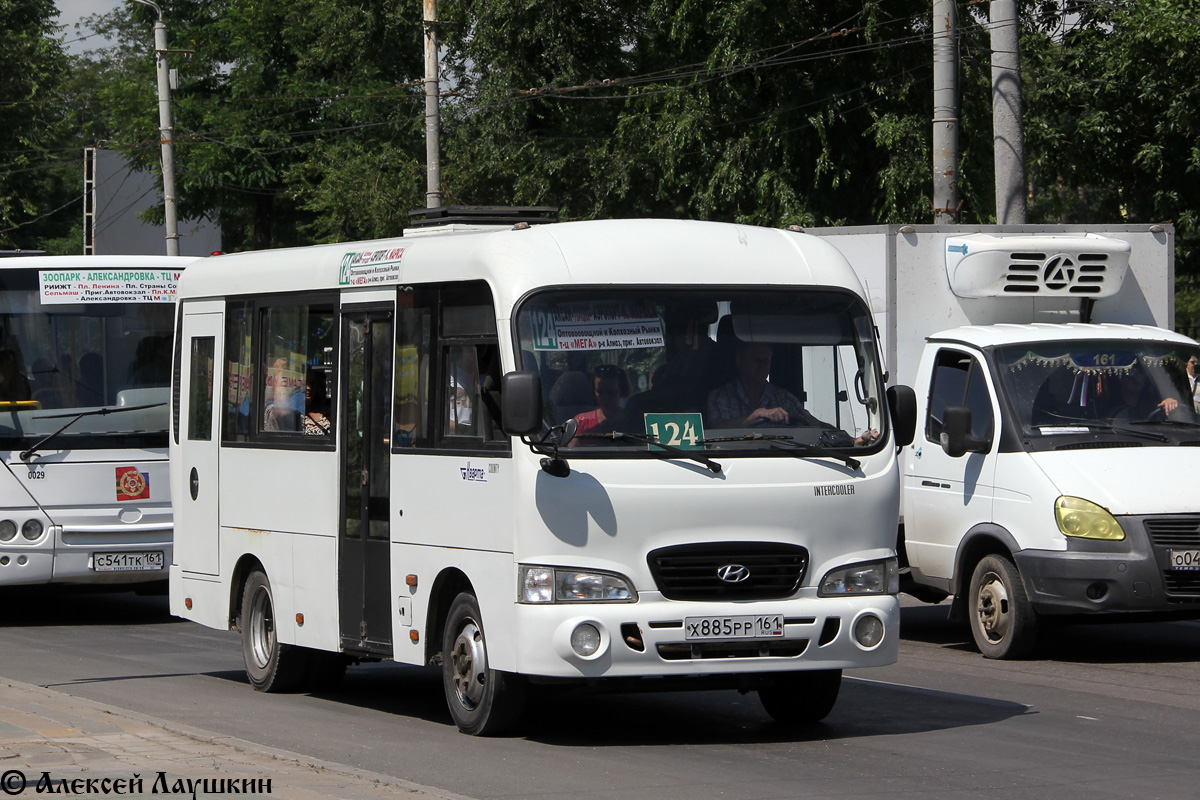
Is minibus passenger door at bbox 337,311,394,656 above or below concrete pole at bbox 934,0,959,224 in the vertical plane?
below

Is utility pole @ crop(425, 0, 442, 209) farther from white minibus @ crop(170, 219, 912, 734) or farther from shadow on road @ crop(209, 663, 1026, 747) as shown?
white minibus @ crop(170, 219, 912, 734)

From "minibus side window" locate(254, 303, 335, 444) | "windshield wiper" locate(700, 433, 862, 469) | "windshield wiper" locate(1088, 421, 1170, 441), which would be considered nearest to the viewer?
"windshield wiper" locate(700, 433, 862, 469)

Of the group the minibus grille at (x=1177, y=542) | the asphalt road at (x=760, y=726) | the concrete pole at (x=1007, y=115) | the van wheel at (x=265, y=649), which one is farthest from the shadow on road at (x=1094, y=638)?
the concrete pole at (x=1007, y=115)

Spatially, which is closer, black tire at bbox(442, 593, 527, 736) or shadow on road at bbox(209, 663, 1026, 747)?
black tire at bbox(442, 593, 527, 736)

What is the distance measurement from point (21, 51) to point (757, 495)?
4844 cm

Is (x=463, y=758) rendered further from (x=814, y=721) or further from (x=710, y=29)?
(x=710, y=29)

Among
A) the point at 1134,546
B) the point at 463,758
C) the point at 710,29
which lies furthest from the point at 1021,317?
the point at 710,29

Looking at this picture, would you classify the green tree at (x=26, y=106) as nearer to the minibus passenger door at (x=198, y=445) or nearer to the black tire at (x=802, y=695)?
the minibus passenger door at (x=198, y=445)

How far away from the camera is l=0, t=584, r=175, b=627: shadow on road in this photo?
16.0 meters

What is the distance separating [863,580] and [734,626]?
0.79 m

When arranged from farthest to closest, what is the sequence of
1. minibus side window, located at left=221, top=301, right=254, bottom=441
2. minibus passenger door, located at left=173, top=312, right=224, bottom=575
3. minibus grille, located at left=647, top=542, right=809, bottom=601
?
minibus passenger door, located at left=173, top=312, right=224, bottom=575 → minibus side window, located at left=221, top=301, right=254, bottom=441 → minibus grille, located at left=647, top=542, right=809, bottom=601

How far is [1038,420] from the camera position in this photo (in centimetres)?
1252

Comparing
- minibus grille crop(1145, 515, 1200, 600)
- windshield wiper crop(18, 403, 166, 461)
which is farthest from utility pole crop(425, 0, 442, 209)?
minibus grille crop(1145, 515, 1200, 600)

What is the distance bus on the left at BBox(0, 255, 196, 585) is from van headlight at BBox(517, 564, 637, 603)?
26.0 ft
